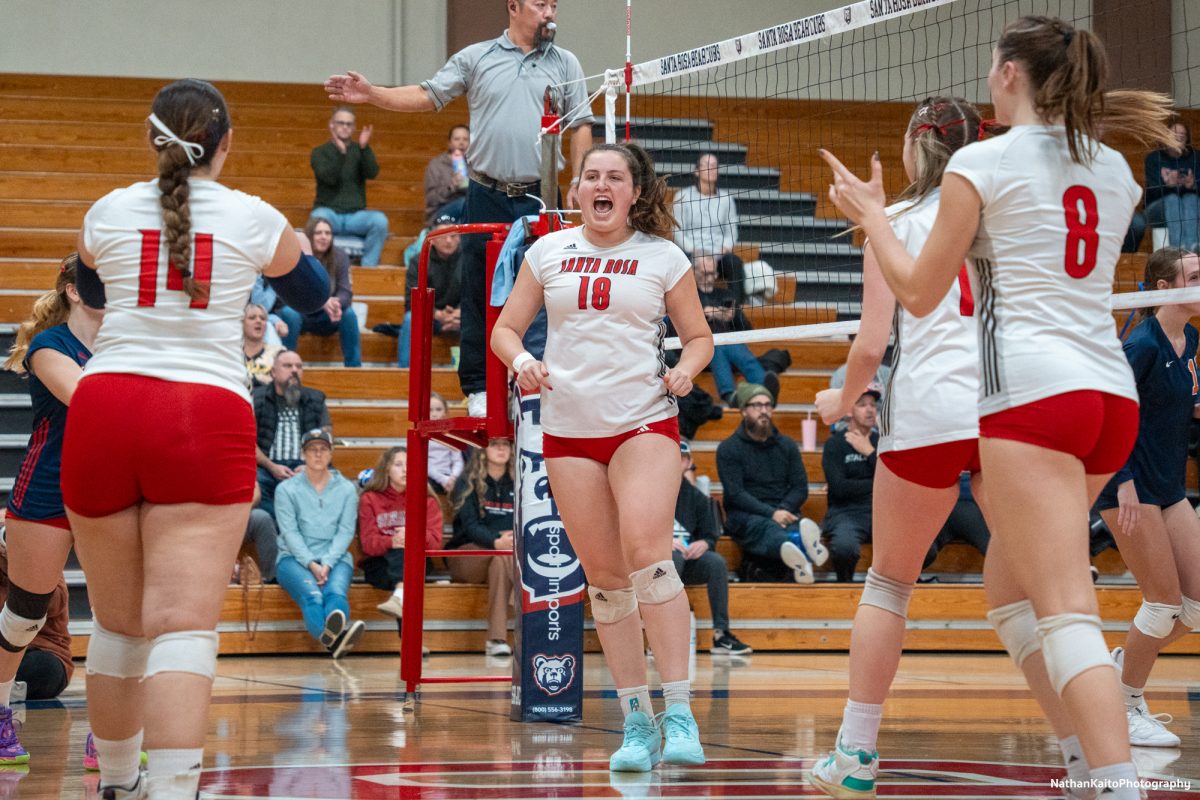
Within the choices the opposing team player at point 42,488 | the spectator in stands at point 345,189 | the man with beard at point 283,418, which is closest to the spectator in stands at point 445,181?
the spectator in stands at point 345,189

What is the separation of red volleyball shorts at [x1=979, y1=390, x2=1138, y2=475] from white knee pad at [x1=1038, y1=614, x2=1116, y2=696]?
0.36 m

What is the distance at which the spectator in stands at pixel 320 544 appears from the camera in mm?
9367

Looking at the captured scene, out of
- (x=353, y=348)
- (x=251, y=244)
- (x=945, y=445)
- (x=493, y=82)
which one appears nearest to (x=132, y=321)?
(x=251, y=244)

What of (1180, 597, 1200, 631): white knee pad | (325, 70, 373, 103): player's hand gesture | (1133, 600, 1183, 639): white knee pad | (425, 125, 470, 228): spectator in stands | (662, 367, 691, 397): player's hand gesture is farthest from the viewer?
(425, 125, 470, 228): spectator in stands

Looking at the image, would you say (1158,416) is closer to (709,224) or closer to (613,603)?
(613,603)

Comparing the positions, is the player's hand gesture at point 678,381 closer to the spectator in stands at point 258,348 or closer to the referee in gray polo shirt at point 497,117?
the referee in gray polo shirt at point 497,117

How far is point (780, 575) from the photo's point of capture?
1048 centimetres

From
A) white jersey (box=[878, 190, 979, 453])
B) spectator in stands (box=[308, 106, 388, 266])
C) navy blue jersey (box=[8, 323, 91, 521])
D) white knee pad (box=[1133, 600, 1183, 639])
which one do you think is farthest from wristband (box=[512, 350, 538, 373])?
spectator in stands (box=[308, 106, 388, 266])

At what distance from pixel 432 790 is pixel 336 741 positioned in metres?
1.27

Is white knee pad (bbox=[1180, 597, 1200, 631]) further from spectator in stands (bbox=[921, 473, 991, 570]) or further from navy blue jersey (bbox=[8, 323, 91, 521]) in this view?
spectator in stands (bbox=[921, 473, 991, 570])

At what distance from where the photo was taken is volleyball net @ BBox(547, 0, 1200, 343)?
42.1 ft

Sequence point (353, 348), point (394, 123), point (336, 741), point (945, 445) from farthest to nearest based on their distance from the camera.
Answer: point (394, 123) < point (353, 348) < point (336, 741) < point (945, 445)

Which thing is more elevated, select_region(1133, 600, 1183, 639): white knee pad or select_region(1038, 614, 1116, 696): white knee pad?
select_region(1038, 614, 1116, 696): white knee pad

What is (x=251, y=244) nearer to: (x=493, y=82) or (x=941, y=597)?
(x=493, y=82)
